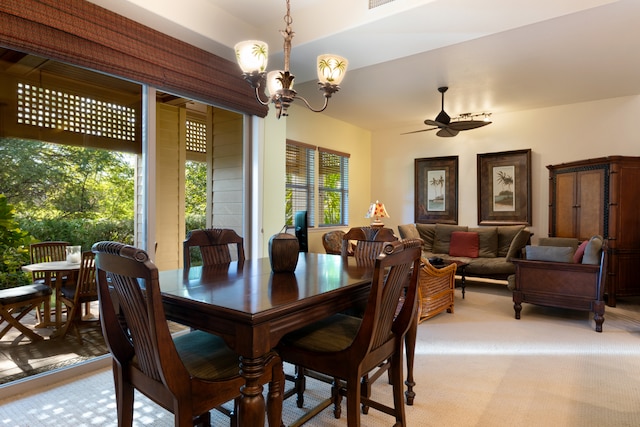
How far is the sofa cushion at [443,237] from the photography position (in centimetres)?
625

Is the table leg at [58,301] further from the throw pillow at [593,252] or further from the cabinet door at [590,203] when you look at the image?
the cabinet door at [590,203]

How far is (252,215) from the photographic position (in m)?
3.93

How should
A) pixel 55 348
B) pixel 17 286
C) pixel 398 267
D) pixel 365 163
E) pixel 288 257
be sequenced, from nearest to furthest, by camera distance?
pixel 398 267 → pixel 288 257 → pixel 17 286 → pixel 55 348 → pixel 365 163

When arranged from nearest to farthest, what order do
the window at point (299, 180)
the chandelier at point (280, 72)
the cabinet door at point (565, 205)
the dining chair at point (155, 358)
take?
the dining chair at point (155, 358)
the chandelier at point (280, 72)
the cabinet door at point (565, 205)
the window at point (299, 180)

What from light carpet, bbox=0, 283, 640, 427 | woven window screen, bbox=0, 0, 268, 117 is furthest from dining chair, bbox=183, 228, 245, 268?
woven window screen, bbox=0, 0, 268, 117

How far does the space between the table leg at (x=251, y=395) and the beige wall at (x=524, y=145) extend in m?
5.91

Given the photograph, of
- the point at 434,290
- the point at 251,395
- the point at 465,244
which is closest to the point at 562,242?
the point at 465,244

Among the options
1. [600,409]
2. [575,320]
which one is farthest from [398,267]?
[575,320]

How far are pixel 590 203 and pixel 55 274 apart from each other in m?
6.11

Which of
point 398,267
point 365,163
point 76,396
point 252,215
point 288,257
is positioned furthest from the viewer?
point 365,163

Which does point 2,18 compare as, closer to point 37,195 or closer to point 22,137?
point 22,137

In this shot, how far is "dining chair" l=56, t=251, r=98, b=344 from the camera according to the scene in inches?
111

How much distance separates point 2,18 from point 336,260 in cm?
244

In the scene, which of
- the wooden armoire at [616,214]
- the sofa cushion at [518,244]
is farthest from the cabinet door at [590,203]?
the sofa cushion at [518,244]
